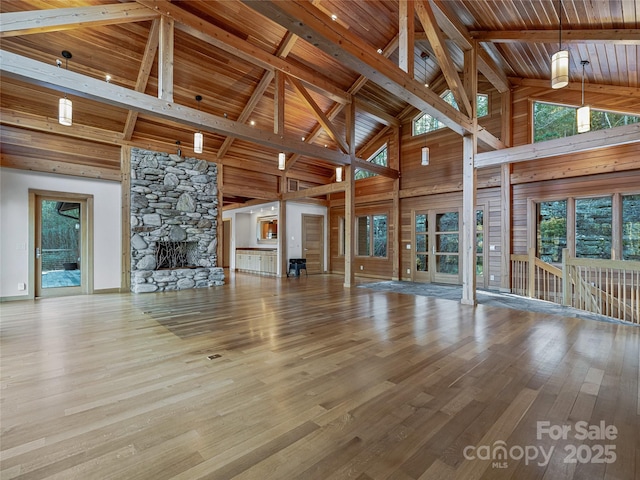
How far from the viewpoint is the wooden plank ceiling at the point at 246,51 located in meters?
4.38

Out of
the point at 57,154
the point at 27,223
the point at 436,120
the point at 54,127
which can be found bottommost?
the point at 27,223

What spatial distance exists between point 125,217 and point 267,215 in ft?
17.3

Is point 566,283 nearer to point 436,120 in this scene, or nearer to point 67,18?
point 436,120

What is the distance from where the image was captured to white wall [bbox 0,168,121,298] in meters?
5.62

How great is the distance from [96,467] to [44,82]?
426cm

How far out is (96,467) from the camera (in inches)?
58.7

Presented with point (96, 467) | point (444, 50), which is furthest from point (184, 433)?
point (444, 50)

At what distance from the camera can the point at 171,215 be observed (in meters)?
7.48

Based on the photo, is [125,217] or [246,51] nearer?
[246,51]

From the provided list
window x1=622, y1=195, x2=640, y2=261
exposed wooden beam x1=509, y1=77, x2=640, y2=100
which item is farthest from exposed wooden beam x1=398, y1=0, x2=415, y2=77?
window x1=622, y1=195, x2=640, y2=261

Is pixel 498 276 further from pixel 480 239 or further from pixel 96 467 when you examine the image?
pixel 96 467

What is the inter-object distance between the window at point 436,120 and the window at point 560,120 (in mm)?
1144

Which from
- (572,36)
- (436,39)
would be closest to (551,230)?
(572,36)

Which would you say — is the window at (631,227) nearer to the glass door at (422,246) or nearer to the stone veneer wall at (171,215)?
the glass door at (422,246)
